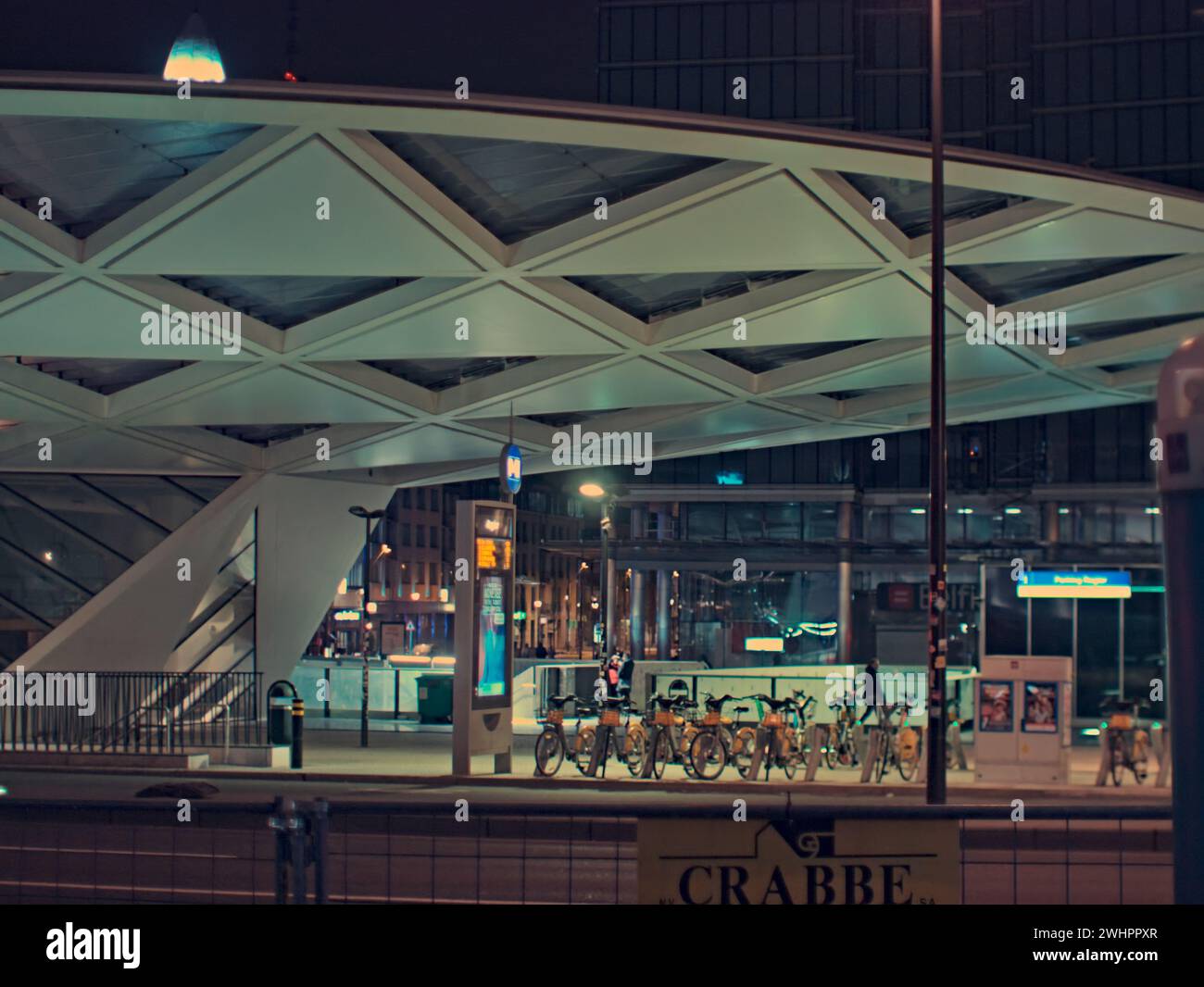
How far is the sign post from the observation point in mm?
22078

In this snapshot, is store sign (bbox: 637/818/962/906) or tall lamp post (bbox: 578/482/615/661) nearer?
store sign (bbox: 637/818/962/906)

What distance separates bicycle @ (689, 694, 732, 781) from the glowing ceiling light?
38.8 ft

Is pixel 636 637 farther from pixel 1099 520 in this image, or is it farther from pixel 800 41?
pixel 800 41

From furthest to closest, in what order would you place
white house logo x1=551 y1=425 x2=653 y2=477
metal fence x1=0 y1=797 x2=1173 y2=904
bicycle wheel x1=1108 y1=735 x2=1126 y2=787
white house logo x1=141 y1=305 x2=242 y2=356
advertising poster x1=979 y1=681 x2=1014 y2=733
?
white house logo x1=551 y1=425 x2=653 y2=477, advertising poster x1=979 y1=681 x2=1014 y2=733, white house logo x1=141 y1=305 x2=242 y2=356, bicycle wheel x1=1108 y1=735 x2=1126 y2=787, metal fence x1=0 y1=797 x2=1173 y2=904

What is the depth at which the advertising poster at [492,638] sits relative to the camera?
2233cm

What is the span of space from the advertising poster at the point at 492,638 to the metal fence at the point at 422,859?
12993 millimetres

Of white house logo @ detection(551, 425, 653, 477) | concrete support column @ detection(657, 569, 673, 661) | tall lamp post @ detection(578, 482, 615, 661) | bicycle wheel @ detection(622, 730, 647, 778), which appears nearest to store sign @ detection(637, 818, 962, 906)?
bicycle wheel @ detection(622, 730, 647, 778)

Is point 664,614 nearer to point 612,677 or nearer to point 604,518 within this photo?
point 604,518

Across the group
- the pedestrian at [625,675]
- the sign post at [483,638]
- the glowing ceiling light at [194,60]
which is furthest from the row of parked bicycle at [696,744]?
Answer: the pedestrian at [625,675]

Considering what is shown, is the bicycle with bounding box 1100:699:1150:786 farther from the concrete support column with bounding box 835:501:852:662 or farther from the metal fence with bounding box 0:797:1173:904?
the concrete support column with bounding box 835:501:852:662

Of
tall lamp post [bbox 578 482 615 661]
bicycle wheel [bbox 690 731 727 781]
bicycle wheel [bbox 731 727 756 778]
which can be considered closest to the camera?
bicycle wheel [bbox 690 731 727 781]

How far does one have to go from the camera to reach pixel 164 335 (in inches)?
838
